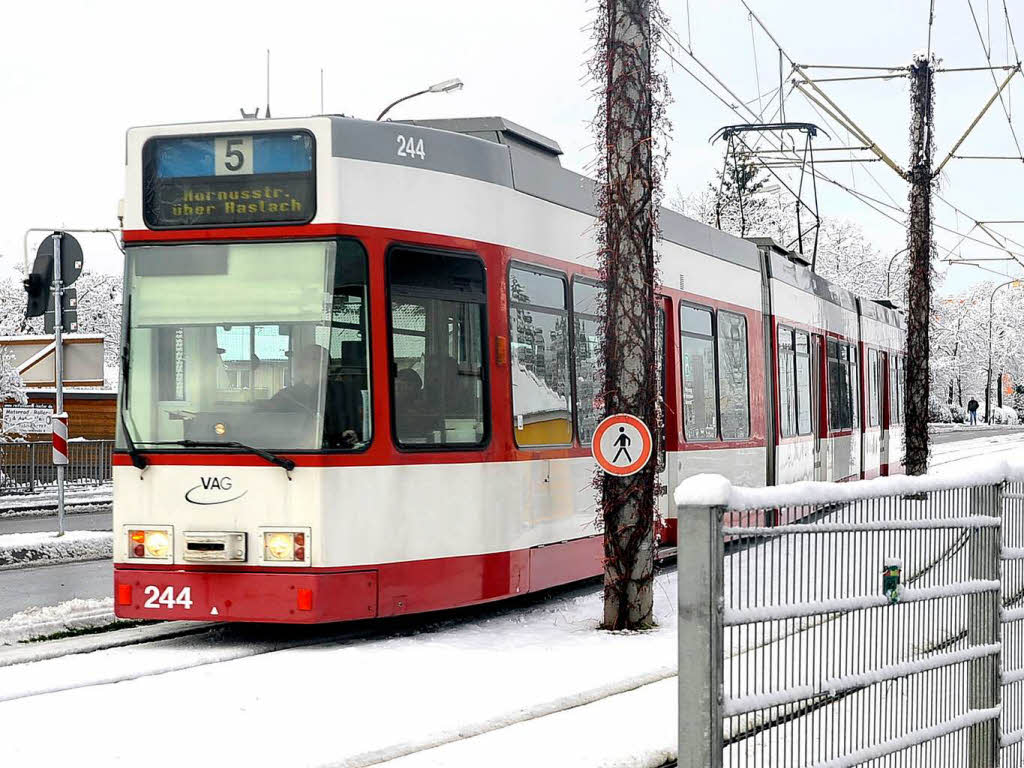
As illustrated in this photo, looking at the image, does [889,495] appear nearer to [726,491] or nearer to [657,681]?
[726,491]

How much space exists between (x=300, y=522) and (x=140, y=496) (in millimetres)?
1144

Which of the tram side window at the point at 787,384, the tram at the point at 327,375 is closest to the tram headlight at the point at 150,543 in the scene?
the tram at the point at 327,375

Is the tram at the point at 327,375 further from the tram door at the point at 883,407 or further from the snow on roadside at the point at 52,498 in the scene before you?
the tram door at the point at 883,407

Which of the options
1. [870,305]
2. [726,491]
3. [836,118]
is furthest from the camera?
[870,305]

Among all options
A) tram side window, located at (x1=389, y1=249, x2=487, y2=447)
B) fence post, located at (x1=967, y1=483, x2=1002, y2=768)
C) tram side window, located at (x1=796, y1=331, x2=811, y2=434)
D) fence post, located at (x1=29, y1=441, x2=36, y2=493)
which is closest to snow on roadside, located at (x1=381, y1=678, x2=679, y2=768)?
fence post, located at (x1=967, y1=483, x2=1002, y2=768)

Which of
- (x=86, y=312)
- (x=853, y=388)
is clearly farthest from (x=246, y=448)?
(x=86, y=312)

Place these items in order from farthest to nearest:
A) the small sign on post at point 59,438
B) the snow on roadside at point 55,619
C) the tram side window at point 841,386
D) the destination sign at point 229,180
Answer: the tram side window at point 841,386, the small sign on post at point 59,438, the snow on roadside at point 55,619, the destination sign at point 229,180

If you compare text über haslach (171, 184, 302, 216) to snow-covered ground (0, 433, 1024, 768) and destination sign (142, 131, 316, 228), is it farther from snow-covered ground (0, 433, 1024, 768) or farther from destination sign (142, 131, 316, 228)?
snow-covered ground (0, 433, 1024, 768)

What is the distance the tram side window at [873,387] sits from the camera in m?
23.8

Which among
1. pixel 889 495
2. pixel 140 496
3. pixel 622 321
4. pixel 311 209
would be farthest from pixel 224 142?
pixel 889 495

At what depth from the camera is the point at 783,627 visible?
373cm

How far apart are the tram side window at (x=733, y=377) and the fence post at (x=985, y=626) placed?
953 centimetres

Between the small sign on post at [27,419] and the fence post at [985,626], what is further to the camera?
the small sign on post at [27,419]

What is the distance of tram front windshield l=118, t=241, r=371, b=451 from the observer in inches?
357
